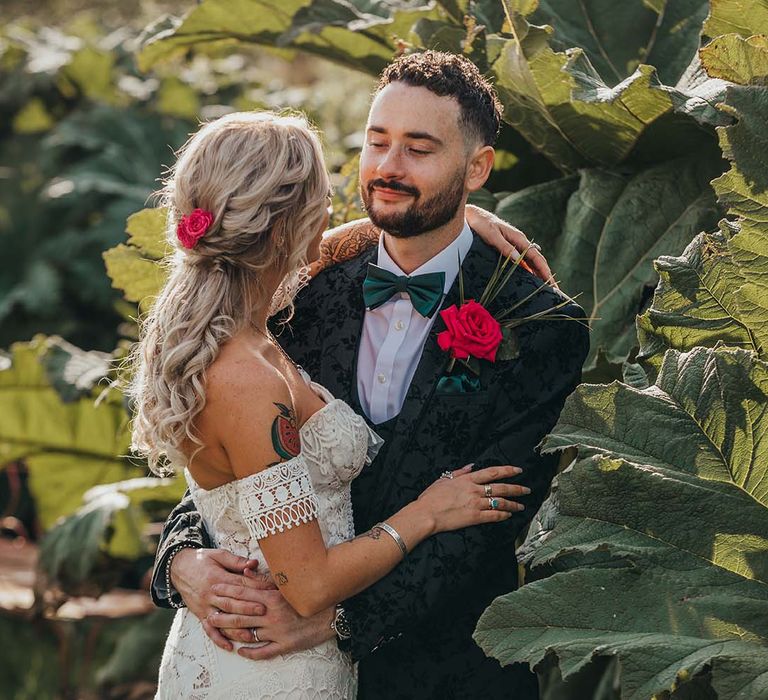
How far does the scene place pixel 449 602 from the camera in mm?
2611

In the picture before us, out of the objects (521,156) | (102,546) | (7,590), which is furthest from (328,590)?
(7,590)

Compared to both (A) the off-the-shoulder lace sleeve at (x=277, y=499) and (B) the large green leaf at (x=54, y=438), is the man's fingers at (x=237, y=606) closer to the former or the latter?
(A) the off-the-shoulder lace sleeve at (x=277, y=499)

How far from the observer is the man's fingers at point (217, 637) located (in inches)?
100

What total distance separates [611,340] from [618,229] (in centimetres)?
30

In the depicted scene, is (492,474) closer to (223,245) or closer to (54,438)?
(223,245)

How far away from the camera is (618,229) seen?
3178mm

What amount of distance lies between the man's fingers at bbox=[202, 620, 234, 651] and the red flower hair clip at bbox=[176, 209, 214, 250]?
758 mm

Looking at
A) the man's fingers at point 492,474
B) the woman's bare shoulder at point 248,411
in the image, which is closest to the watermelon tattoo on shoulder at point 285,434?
the woman's bare shoulder at point 248,411

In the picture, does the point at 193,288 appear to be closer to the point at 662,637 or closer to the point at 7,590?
the point at 662,637

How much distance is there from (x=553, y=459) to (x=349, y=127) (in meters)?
4.35

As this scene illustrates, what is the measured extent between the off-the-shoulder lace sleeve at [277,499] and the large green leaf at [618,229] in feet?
2.98

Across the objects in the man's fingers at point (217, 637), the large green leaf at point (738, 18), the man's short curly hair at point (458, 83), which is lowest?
the man's fingers at point (217, 637)

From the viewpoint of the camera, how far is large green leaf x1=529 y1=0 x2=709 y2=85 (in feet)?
11.6

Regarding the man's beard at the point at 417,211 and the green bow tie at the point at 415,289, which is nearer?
the man's beard at the point at 417,211
